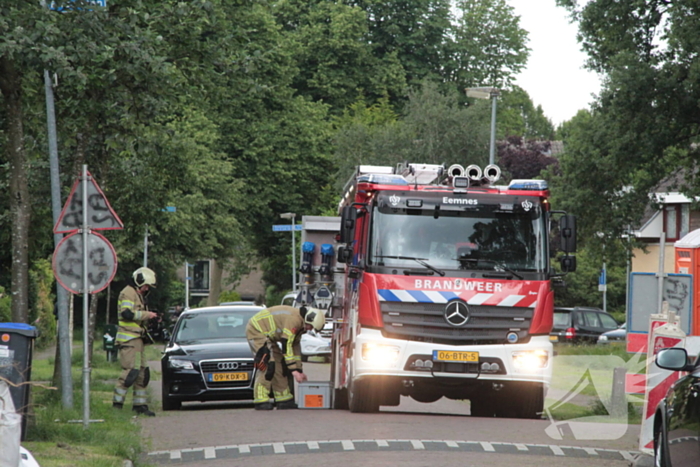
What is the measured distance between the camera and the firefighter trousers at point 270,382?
14703 millimetres

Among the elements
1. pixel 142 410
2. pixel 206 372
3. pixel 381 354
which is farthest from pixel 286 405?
pixel 381 354

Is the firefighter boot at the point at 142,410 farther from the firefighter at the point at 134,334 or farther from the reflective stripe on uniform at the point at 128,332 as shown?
the reflective stripe on uniform at the point at 128,332

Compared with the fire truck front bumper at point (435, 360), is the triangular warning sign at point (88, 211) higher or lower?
higher

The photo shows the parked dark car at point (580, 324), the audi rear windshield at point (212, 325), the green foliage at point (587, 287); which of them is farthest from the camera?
the green foliage at point (587, 287)

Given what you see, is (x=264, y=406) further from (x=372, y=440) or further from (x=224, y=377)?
(x=372, y=440)

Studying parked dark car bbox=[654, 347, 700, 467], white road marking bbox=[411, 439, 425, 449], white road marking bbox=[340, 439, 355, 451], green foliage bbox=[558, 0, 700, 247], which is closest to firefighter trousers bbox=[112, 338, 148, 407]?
white road marking bbox=[340, 439, 355, 451]

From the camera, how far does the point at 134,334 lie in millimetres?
14617

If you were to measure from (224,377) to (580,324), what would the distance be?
24.0 m

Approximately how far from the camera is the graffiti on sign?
38.4ft

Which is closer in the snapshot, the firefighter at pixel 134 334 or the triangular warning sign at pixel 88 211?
the triangular warning sign at pixel 88 211

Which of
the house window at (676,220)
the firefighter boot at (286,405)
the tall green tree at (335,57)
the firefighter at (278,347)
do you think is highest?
the tall green tree at (335,57)

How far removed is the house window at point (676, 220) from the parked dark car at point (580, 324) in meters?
12.0

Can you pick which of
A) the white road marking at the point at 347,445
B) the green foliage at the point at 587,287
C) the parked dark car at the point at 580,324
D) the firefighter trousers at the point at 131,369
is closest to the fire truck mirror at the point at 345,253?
the firefighter trousers at the point at 131,369

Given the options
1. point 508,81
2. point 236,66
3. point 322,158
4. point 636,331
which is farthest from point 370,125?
point 636,331
